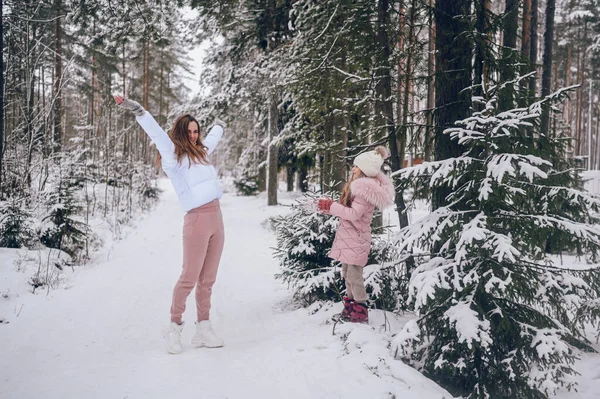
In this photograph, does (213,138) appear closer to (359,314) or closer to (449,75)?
(359,314)

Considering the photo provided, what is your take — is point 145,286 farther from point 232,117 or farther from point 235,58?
point 232,117

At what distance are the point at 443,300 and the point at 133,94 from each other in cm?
2733

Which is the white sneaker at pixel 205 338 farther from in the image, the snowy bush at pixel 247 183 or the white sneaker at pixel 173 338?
the snowy bush at pixel 247 183

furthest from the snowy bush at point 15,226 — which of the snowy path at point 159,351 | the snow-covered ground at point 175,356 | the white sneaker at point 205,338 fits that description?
the white sneaker at point 205,338

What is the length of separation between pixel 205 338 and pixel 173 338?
33 cm

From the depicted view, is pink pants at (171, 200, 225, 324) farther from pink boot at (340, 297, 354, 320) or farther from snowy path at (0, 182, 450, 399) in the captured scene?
pink boot at (340, 297, 354, 320)

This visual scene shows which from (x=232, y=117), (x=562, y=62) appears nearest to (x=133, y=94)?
(x=232, y=117)

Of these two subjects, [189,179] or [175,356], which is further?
[189,179]

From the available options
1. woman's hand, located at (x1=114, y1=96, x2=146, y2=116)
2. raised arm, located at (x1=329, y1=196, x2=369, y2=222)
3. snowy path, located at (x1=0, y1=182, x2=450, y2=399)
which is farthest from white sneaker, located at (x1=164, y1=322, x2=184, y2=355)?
woman's hand, located at (x1=114, y1=96, x2=146, y2=116)

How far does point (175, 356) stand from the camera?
3.66 m

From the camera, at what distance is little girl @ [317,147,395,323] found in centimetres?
410

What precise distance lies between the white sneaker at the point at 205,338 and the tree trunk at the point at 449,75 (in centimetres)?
264

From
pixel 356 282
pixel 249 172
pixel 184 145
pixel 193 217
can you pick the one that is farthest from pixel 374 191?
pixel 249 172

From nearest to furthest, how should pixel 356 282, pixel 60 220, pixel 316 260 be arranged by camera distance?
1. pixel 356 282
2. pixel 316 260
3. pixel 60 220
